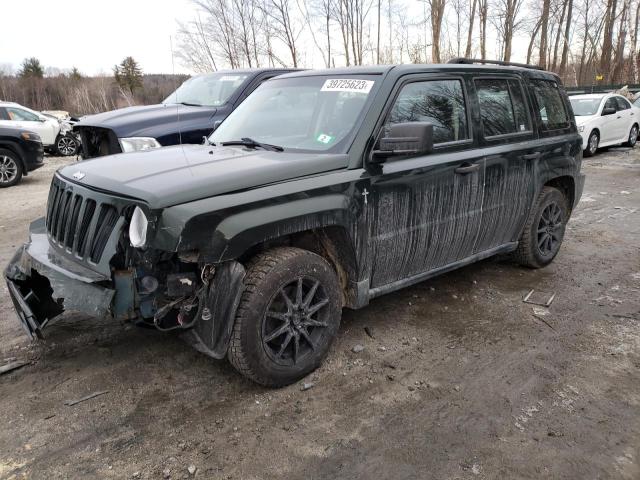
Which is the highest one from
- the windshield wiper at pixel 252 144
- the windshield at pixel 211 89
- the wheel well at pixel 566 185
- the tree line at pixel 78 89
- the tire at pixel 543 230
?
the tree line at pixel 78 89

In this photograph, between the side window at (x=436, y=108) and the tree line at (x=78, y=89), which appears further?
the tree line at (x=78, y=89)

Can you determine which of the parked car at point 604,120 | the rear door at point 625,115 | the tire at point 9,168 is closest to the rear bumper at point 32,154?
the tire at point 9,168

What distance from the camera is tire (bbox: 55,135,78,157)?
15.5 meters

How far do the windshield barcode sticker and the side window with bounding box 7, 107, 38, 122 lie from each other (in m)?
13.5

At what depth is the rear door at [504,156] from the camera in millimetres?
4156

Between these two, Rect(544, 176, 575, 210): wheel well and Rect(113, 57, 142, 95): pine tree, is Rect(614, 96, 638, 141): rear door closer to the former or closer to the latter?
Rect(544, 176, 575, 210): wheel well

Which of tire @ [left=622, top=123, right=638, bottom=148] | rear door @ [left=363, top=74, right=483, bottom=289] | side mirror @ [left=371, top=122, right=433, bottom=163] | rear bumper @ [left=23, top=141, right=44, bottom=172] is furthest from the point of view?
tire @ [left=622, top=123, right=638, bottom=148]

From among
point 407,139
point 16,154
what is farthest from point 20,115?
point 407,139

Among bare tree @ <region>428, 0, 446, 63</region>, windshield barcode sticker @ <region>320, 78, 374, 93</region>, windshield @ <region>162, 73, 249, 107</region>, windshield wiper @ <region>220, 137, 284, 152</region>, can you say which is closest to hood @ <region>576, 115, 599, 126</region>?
bare tree @ <region>428, 0, 446, 63</region>

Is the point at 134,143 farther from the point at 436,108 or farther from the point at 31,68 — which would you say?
the point at 31,68

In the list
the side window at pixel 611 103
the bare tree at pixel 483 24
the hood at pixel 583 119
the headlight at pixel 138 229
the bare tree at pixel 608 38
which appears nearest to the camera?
the headlight at pixel 138 229

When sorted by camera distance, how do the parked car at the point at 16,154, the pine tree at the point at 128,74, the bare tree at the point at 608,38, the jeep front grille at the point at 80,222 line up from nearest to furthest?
the jeep front grille at the point at 80,222 → the parked car at the point at 16,154 → the bare tree at the point at 608,38 → the pine tree at the point at 128,74

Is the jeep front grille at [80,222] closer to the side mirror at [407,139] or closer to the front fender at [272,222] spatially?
the front fender at [272,222]

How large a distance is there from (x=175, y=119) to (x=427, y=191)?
4403 millimetres
